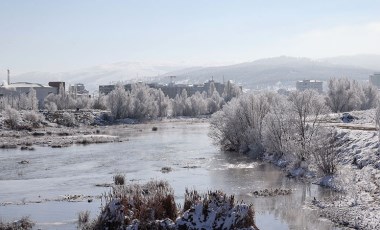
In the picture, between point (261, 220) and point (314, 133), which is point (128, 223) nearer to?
point (261, 220)

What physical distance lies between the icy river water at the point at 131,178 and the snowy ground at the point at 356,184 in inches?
49.1

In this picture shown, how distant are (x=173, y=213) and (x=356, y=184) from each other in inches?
699

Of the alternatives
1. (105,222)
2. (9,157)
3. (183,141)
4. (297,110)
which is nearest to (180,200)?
(105,222)

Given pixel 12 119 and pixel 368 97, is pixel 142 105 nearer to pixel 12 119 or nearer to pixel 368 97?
pixel 12 119

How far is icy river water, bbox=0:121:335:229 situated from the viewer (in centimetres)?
2848

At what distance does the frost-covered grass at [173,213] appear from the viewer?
21516 millimetres

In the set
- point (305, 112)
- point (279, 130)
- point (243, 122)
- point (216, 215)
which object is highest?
point (305, 112)

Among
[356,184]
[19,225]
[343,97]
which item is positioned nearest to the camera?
[19,225]

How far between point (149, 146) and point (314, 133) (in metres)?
28.0

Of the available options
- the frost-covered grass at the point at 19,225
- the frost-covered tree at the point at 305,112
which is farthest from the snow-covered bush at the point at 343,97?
the frost-covered grass at the point at 19,225

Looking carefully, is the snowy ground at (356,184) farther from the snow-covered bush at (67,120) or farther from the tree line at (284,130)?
the snow-covered bush at (67,120)

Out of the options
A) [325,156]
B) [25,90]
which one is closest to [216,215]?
[325,156]

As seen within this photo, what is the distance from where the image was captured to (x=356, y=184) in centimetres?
3578

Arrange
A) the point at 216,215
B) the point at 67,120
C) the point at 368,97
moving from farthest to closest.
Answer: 1. the point at 368,97
2. the point at 67,120
3. the point at 216,215
